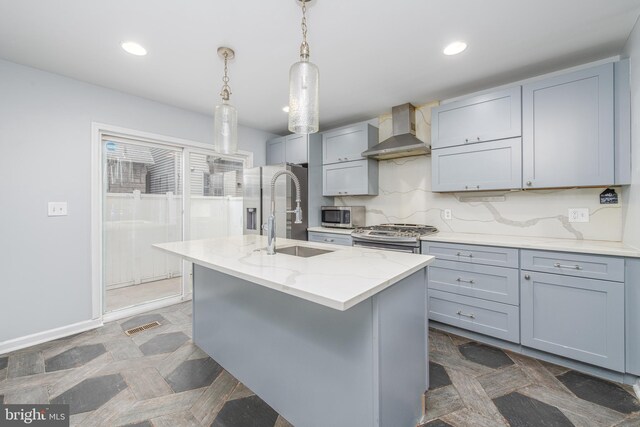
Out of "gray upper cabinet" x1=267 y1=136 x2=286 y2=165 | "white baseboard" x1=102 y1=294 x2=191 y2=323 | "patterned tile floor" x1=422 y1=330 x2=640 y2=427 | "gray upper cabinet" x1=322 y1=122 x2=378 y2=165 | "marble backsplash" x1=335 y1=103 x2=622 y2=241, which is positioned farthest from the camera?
→ "gray upper cabinet" x1=267 y1=136 x2=286 y2=165

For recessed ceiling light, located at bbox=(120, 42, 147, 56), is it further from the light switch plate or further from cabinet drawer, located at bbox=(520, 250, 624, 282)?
cabinet drawer, located at bbox=(520, 250, 624, 282)

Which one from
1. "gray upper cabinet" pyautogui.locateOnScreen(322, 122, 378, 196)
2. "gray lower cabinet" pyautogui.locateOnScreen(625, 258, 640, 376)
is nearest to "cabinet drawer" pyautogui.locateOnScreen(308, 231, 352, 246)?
"gray upper cabinet" pyautogui.locateOnScreen(322, 122, 378, 196)

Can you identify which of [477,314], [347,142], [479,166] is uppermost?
[347,142]

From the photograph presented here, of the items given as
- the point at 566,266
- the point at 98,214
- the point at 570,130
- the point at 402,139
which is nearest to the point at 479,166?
the point at 570,130

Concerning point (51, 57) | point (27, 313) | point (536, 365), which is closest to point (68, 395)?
point (27, 313)

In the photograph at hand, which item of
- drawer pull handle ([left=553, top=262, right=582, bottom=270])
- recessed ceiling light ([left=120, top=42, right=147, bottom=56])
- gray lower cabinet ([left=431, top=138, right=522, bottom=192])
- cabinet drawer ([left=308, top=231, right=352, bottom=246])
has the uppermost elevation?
recessed ceiling light ([left=120, top=42, right=147, bottom=56])

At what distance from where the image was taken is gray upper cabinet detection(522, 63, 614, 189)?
2004 millimetres

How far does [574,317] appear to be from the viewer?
193cm

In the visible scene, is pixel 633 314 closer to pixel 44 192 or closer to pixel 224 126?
pixel 224 126

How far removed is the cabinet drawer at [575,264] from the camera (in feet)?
5.87

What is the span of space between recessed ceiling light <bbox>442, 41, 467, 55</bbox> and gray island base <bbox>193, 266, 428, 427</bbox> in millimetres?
1726

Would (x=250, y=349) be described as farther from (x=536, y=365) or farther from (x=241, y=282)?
(x=536, y=365)

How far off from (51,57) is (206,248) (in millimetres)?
2078

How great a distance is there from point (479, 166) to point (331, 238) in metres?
1.79
